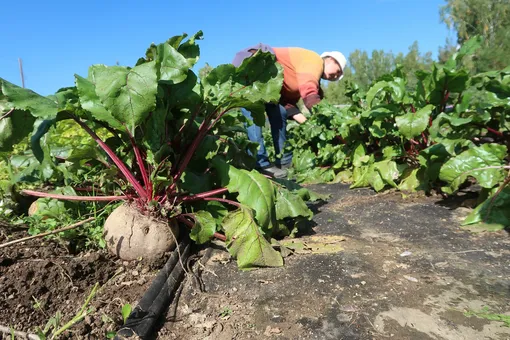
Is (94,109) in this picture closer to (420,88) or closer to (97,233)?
(97,233)

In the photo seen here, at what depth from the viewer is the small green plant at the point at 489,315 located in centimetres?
129

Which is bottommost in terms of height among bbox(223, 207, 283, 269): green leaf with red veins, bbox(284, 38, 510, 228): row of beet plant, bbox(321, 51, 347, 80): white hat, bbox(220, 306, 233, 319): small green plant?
bbox(220, 306, 233, 319): small green plant

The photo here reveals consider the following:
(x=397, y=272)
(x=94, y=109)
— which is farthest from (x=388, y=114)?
(x=94, y=109)

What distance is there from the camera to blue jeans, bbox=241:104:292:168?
5.13 m

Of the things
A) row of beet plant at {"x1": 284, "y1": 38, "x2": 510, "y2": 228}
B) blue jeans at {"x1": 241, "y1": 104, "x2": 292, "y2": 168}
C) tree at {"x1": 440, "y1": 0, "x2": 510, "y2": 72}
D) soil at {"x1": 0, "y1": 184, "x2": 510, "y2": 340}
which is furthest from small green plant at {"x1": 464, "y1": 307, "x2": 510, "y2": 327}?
tree at {"x1": 440, "y1": 0, "x2": 510, "y2": 72}

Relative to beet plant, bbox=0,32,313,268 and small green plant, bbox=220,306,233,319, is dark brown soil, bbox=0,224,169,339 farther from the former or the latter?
small green plant, bbox=220,306,233,319

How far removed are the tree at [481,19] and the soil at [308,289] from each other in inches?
1445

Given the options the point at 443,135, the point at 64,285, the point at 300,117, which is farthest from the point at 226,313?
the point at 300,117

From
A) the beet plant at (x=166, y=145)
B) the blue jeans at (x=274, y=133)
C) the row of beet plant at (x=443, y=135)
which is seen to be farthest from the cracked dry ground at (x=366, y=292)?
the blue jeans at (x=274, y=133)

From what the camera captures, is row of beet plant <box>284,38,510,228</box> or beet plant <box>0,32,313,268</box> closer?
beet plant <box>0,32,313,268</box>

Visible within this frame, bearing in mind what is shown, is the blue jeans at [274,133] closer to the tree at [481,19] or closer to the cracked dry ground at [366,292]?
the cracked dry ground at [366,292]

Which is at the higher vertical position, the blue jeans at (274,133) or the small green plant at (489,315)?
the blue jeans at (274,133)

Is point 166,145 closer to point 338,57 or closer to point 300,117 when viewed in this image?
point 300,117

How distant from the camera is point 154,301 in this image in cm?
150
